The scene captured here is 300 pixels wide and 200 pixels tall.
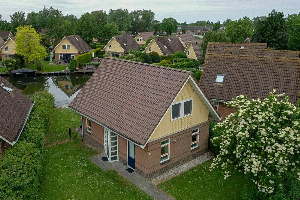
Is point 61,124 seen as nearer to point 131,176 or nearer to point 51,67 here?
point 131,176

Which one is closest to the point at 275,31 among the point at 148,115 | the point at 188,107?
the point at 188,107

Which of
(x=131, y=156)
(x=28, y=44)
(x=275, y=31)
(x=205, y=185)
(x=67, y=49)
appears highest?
(x=275, y=31)

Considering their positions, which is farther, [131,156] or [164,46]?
[164,46]

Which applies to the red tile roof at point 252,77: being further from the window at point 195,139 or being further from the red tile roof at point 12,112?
the red tile roof at point 12,112

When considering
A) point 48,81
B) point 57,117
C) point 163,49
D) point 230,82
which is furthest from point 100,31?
point 230,82

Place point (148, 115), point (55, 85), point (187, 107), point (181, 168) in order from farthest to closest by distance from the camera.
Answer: point (55, 85), point (181, 168), point (187, 107), point (148, 115)

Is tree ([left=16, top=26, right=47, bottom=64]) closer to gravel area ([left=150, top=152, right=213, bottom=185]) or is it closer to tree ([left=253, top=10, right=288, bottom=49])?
tree ([left=253, top=10, right=288, bottom=49])

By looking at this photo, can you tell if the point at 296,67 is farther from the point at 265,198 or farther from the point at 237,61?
the point at 265,198

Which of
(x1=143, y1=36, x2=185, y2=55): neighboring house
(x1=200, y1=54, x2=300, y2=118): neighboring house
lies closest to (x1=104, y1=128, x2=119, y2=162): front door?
(x1=200, y1=54, x2=300, y2=118): neighboring house
